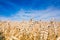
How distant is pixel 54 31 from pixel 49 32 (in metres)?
0.23

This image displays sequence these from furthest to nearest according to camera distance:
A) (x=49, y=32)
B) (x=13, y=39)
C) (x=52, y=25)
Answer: (x=52, y=25) → (x=49, y=32) → (x=13, y=39)

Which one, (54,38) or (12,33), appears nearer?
(54,38)

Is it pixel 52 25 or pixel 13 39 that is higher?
pixel 52 25

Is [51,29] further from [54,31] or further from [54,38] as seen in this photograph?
[54,38]

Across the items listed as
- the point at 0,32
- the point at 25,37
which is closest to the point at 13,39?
the point at 25,37

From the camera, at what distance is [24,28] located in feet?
20.1

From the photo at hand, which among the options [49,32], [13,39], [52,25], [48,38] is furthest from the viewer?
[52,25]

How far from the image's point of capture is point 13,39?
4.68m

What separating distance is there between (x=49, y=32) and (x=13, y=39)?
1.66 m

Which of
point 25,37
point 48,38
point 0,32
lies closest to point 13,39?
point 25,37

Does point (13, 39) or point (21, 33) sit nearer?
point (13, 39)

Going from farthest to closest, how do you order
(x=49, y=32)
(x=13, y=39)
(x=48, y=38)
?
(x=49, y=32), (x=48, y=38), (x=13, y=39)

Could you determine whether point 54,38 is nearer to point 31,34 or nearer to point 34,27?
point 31,34

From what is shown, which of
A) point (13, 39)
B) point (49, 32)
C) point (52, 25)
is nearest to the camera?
point (13, 39)
